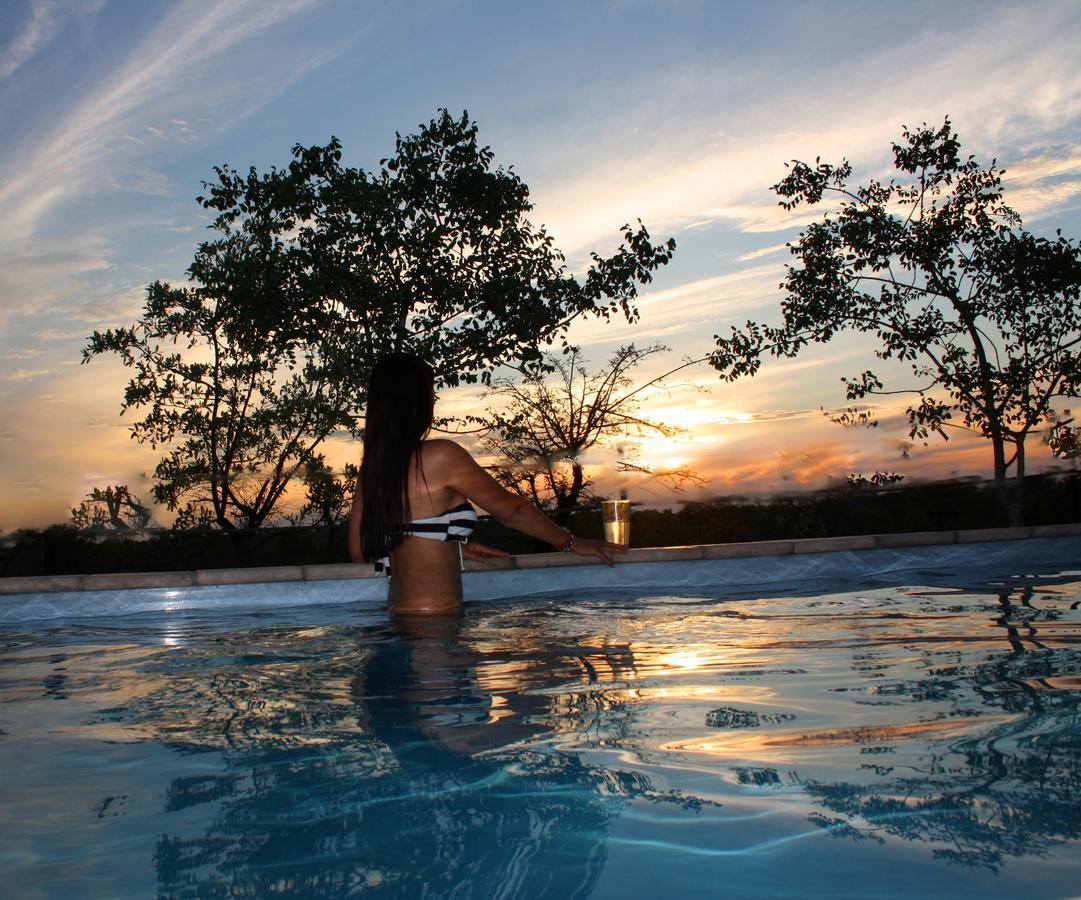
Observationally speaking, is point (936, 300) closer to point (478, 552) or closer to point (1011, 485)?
point (1011, 485)

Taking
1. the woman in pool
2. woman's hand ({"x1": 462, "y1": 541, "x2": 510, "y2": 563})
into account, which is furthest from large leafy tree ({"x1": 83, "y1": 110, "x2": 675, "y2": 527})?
the woman in pool

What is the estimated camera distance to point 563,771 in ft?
6.34

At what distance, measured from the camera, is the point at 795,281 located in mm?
10625

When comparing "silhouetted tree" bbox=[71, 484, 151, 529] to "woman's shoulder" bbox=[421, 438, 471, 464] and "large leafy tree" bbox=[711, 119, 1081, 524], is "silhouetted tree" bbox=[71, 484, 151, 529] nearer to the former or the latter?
"large leafy tree" bbox=[711, 119, 1081, 524]

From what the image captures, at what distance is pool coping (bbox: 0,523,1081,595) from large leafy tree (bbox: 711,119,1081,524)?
122 inches

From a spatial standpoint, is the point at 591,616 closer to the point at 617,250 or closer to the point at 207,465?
the point at 617,250

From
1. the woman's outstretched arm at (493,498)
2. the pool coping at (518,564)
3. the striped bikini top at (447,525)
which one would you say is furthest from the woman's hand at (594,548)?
the pool coping at (518,564)

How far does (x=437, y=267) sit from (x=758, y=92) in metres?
3.77

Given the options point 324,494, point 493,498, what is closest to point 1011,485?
point 324,494

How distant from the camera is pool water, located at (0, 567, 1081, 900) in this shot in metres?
1.45

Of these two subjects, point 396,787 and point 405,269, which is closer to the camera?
point 396,787

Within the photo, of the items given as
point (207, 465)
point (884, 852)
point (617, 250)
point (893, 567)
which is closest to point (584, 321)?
point (617, 250)

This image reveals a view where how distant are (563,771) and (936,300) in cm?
1018

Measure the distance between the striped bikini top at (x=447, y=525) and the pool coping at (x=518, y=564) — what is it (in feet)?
5.27
